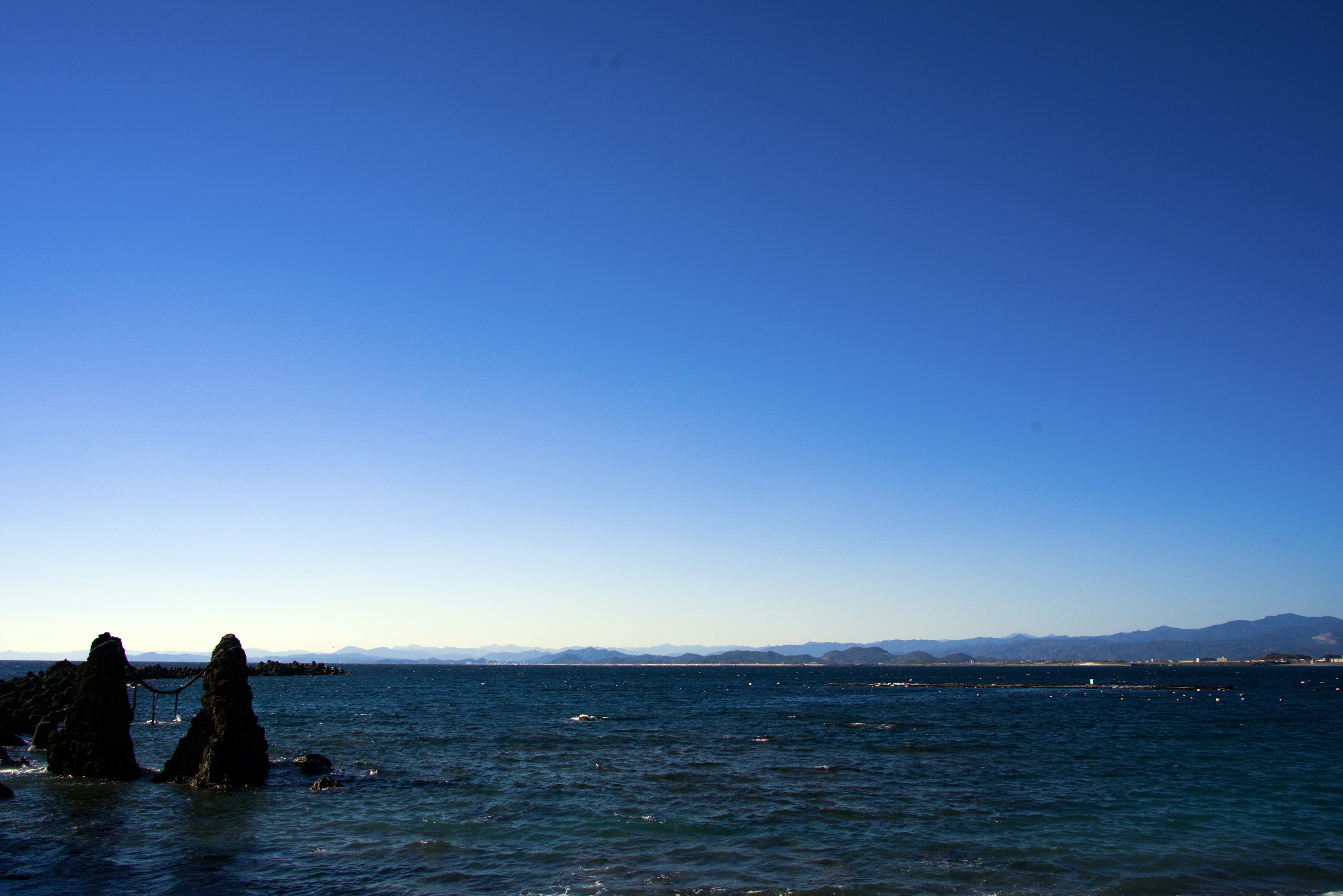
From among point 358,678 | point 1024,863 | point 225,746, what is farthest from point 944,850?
point 358,678

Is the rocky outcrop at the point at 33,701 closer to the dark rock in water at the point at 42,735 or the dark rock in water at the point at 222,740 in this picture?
the dark rock in water at the point at 42,735

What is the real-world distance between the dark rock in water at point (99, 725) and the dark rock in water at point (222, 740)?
1.88m

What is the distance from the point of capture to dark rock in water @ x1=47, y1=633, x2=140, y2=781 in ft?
104

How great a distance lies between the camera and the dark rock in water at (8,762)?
3569 cm

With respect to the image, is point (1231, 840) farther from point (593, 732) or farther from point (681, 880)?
point (593, 732)

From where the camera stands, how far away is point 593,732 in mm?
54438

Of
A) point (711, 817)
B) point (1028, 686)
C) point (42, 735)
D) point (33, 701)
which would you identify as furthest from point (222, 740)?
point (1028, 686)

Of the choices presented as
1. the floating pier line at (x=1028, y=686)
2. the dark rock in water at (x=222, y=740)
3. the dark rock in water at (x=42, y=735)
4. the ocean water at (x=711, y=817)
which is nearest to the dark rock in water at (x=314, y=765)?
the ocean water at (x=711, y=817)

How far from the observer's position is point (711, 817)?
26453 mm

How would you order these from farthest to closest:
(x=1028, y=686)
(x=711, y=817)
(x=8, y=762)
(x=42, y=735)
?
(x=1028, y=686) → (x=42, y=735) → (x=8, y=762) → (x=711, y=817)

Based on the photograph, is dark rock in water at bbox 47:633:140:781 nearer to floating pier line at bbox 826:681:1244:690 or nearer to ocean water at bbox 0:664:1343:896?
ocean water at bbox 0:664:1343:896

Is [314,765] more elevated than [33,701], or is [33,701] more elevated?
[314,765]

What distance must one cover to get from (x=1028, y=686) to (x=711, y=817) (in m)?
136

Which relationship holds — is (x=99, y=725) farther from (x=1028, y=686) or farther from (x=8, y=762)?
(x=1028, y=686)
